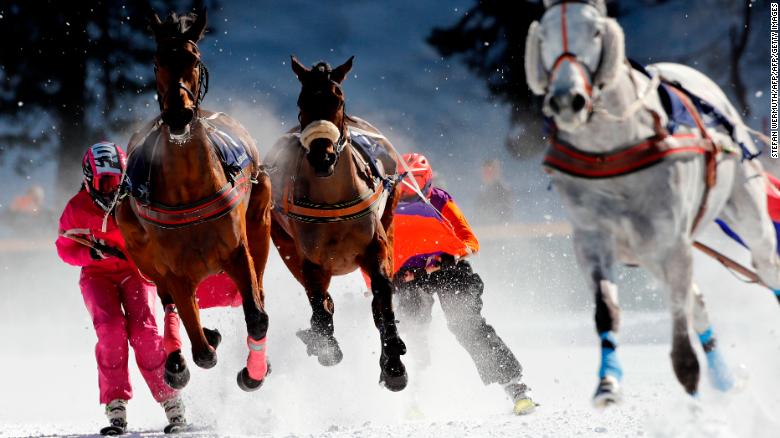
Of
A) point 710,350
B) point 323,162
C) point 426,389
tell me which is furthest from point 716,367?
point 426,389

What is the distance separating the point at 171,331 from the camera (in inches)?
179

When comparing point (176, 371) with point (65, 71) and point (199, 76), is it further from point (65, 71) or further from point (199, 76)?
point (65, 71)

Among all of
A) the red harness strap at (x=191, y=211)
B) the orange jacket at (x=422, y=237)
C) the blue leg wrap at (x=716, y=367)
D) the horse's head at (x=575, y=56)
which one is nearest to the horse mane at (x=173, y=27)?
the red harness strap at (x=191, y=211)

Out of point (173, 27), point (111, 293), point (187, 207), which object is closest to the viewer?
point (173, 27)

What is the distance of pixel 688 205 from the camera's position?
3125 mm

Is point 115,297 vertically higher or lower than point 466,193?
lower

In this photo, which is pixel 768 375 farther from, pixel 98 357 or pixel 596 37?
pixel 98 357

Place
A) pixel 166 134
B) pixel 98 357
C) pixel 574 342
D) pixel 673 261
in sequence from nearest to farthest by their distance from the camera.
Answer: pixel 673 261, pixel 166 134, pixel 98 357, pixel 574 342

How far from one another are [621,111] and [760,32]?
10136 mm

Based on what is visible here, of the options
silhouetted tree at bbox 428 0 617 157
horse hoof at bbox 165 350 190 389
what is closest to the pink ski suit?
horse hoof at bbox 165 350 190 389

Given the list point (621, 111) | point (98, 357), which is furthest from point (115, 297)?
point (621, 111)

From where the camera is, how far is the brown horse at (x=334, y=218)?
4504 millimetres

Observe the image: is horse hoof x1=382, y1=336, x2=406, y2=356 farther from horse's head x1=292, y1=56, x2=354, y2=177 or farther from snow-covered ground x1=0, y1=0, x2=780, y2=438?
horse's head x1=292, y1=56, x2=354, y2=177

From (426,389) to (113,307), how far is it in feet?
7.22
